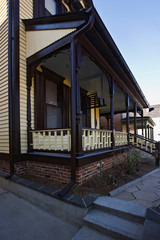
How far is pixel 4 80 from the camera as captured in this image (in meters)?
4.26

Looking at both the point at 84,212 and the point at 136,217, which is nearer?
the point at 136,217

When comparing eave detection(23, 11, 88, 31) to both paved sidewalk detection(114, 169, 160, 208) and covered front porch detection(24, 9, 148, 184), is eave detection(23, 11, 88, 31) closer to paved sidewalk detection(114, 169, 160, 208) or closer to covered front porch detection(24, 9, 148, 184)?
covered front porch detection(24, 9, 148, 184)

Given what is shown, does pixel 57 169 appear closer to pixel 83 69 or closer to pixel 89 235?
pixel 89 235

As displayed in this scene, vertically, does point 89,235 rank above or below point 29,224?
above

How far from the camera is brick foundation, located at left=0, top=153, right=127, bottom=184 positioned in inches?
120

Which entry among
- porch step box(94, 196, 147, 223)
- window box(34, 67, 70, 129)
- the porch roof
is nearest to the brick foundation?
porch step box(94, 196, 147, 223)

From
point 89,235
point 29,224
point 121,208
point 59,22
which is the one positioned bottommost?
point 29,224

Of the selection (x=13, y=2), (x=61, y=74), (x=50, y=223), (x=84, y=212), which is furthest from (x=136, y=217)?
(x=13, y=2)

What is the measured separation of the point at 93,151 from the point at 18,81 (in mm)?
2889

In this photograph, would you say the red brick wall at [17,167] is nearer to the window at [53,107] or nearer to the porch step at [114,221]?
the window at [53,107]

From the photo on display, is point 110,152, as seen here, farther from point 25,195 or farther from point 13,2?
point 13,2

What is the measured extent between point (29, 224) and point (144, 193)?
233 cm

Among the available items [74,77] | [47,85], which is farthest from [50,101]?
[74,77]

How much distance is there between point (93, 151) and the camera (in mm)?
3576
